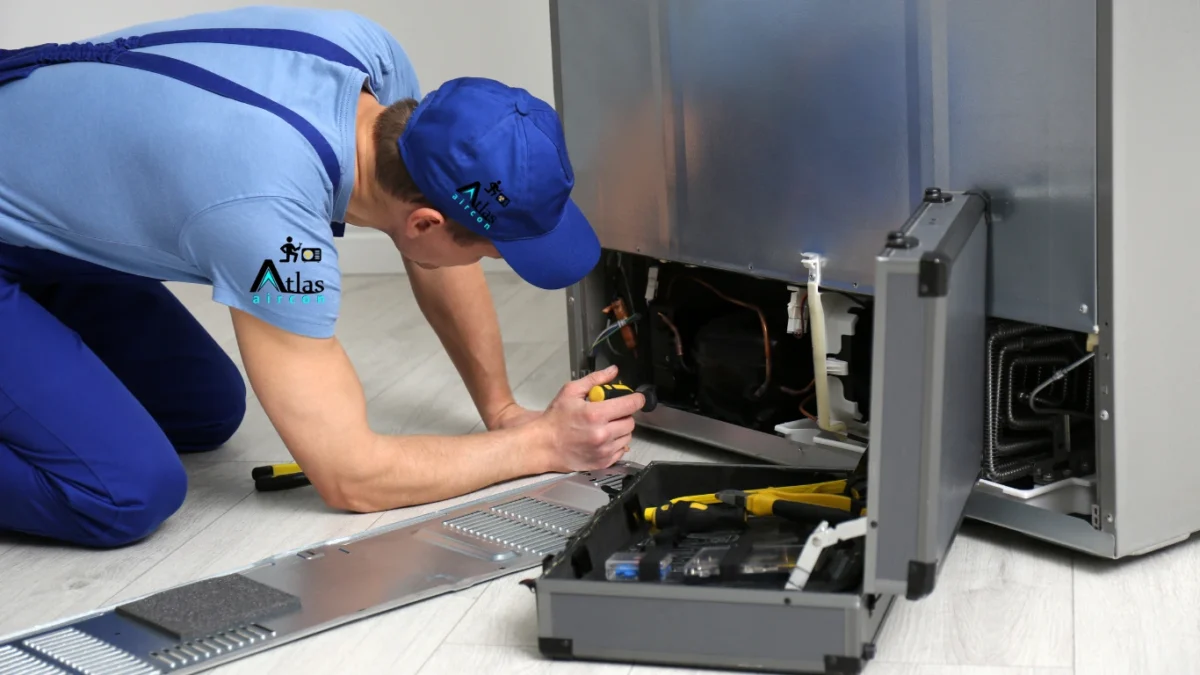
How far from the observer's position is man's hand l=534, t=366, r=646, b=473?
1.85 meters

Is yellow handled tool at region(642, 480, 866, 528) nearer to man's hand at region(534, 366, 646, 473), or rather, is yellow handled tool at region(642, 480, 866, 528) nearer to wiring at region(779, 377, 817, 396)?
man's hand at region(534, 366, 646, 473)

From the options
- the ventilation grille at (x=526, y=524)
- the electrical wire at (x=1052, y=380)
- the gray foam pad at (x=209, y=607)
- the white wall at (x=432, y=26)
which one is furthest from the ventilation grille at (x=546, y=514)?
the white wall at (x=432, y=26)

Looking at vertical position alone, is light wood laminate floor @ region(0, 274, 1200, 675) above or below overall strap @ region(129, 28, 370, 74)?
below

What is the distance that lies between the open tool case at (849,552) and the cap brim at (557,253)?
13.9 inches

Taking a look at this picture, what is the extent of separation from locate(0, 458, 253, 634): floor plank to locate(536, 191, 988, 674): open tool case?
63cm

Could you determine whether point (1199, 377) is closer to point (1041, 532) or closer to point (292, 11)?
point (1041, 532)

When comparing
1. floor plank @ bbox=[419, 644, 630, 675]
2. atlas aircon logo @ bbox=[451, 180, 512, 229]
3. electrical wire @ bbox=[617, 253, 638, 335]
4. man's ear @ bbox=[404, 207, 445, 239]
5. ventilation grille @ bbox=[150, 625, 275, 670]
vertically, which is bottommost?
floor plank @ bbox=[419, 644, 630, 675]

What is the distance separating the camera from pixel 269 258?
1.54 metres

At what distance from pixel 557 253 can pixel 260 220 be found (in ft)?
1.20

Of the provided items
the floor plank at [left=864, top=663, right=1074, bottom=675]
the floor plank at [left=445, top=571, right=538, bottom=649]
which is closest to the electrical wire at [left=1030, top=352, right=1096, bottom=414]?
the floor plank at [left=864, top=663, right=1074, bottom=675]

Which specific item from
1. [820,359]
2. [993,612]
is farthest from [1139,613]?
[820,359]

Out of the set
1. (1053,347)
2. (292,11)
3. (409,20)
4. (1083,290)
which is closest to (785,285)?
(1053,347)

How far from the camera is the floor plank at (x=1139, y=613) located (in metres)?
1.37

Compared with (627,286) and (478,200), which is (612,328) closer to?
(627,286)
